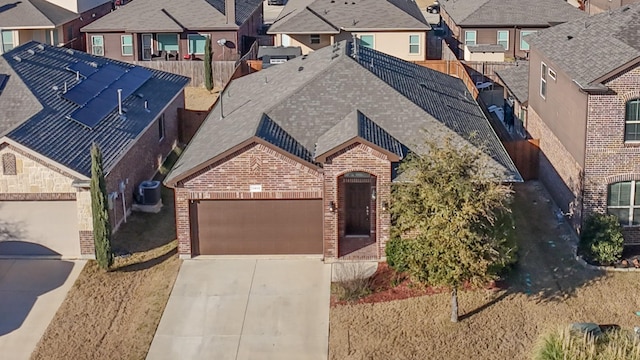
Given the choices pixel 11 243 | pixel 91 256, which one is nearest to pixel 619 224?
pixel 91 256

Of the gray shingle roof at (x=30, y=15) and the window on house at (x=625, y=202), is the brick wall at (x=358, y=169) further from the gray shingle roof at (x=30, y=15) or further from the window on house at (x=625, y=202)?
the gray shingle roof at (x=30, y=15)

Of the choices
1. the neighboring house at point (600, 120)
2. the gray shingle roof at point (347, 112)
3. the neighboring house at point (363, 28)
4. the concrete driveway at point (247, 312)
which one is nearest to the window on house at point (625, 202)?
the neighboring house at point (600, 120)

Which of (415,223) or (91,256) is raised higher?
(415,223)

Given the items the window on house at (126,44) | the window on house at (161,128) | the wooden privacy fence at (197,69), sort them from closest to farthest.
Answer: the window on house at (161,128) < the wooden privacy fence at (197,69) < the window on house at (126,44)

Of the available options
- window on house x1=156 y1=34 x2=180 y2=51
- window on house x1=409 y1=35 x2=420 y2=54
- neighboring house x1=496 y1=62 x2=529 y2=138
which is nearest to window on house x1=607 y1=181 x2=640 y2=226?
neighboring house x1=496 y1=62 x2=529 y2=138

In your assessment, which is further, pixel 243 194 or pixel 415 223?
pixel 243 194

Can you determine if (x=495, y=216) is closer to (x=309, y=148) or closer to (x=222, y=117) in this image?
(x=309, y=148)
